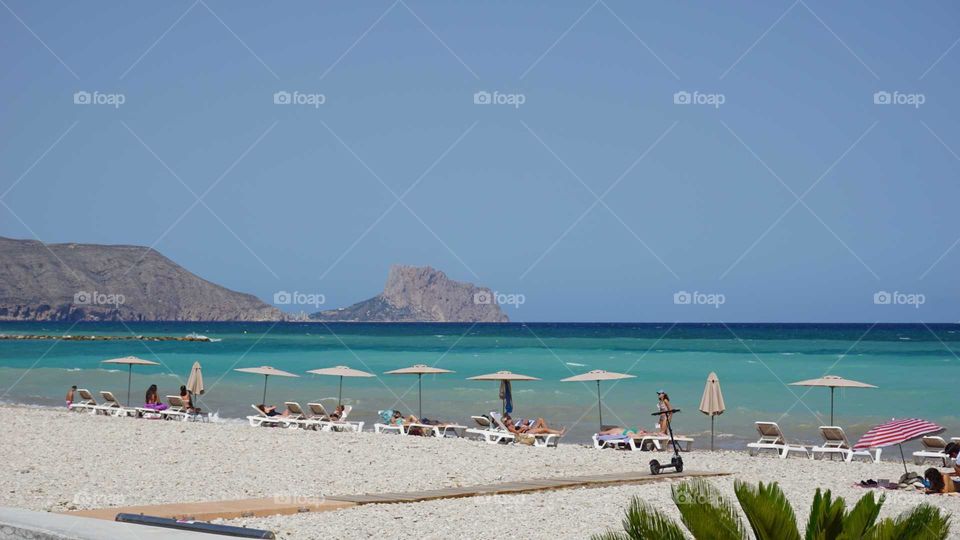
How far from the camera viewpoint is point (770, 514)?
5.09 m

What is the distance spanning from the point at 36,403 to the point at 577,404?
14.7 m

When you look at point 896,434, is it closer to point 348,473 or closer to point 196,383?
point 348,473

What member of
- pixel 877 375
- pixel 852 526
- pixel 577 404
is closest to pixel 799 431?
pixel 577 404

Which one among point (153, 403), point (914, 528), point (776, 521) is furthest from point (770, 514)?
point (153, 403)

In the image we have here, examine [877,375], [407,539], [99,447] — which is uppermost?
[877,375]

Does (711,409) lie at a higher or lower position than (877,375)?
lower

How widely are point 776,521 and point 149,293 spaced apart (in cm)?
13975

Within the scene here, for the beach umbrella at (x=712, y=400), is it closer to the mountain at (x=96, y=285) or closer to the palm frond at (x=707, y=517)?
the palm frond at (x=707, y=517)

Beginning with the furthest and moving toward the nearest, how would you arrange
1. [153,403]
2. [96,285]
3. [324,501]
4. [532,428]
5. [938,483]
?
[96,285]
[153,403]
[532,428]
[938,483]
[324,501]

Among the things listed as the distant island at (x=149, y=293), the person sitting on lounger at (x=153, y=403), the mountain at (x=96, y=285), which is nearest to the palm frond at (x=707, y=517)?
the person sitting on lounger at (x=153, y=403)

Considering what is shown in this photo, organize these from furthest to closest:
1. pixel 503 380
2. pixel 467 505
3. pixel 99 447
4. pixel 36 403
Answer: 1. pixel 36 403
2. pixel 503 380
3. pixel 99 447
4. pixel 467 505

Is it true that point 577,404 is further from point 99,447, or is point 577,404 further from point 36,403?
point 99,447

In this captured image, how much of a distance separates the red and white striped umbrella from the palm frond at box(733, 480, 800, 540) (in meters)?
7.16

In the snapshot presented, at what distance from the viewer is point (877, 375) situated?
43.4 metres
